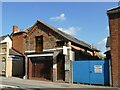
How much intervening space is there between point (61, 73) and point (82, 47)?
551 cm

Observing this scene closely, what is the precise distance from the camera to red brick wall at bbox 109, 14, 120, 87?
72.7 ft

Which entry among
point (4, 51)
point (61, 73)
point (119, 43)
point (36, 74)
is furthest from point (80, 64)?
point (4, 51)

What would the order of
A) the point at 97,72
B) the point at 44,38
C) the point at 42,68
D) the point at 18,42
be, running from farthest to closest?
the point at 18,42, the point at 42,68, the point at 44,38, the point at 97,72

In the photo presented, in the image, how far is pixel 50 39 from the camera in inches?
1164

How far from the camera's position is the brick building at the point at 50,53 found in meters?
27.7

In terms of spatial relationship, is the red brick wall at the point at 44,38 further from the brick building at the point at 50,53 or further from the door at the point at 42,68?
the door at the point at 42,68

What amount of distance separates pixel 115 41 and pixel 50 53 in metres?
9.28

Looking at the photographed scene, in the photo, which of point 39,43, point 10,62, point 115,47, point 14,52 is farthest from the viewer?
point 14,52

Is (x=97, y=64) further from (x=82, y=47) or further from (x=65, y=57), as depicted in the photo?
(x=82, y=47)

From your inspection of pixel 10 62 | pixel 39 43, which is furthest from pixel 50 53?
pixel 10 62

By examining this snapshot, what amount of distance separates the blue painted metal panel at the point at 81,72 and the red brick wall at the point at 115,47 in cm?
344

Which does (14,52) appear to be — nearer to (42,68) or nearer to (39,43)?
(39,43)

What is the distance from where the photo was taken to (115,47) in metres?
22.4

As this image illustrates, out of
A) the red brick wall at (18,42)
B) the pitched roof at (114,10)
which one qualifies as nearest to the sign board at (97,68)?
the pitched roof at (114,10)
